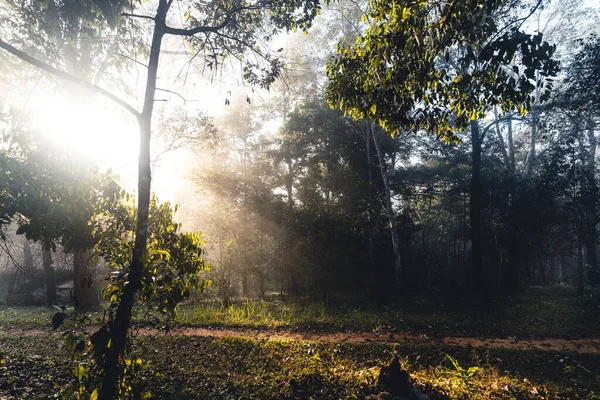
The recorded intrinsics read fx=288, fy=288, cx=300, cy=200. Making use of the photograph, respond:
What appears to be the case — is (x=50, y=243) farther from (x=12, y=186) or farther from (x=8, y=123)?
(x=8, y=123)

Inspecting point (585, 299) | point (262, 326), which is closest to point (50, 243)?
point (262, 326)

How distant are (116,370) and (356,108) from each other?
15.3 ft

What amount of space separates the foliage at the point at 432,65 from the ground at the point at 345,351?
4.22m

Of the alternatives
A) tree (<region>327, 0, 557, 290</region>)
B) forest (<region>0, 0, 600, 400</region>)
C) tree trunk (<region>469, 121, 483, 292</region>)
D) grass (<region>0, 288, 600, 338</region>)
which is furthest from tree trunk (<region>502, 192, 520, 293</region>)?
tree (<region>327, 0, 557, 290</region>)

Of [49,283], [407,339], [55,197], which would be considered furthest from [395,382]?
[49,283]

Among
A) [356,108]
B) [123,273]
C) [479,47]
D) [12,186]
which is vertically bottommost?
[123,273]

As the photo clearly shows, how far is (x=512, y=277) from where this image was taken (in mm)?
17578

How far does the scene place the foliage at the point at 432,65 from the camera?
3004mm

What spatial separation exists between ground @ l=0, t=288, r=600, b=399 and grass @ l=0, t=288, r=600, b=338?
0.13 ft

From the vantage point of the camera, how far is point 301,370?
587 cm

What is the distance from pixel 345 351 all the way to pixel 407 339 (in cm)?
228

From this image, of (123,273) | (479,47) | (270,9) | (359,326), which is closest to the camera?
(479,47)

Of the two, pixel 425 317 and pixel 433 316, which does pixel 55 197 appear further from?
pixel 433 316

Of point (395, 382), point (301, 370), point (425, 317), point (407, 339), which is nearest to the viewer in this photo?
point (395, 382)
